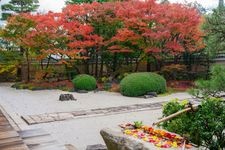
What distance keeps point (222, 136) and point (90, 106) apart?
6.39 metres

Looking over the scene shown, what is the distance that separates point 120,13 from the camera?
50.8 feet

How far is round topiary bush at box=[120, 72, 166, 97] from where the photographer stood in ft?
43.4

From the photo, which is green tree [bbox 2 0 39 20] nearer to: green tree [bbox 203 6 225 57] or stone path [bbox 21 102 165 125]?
stone path [bbox 21 102 165 125]

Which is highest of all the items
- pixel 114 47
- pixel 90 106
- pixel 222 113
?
pixel 114 47

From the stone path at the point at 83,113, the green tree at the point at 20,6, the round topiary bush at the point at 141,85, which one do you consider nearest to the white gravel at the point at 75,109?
the stone path at the point at 83,113

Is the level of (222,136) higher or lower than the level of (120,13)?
lower

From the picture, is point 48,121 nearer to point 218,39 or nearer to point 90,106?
point 90,106

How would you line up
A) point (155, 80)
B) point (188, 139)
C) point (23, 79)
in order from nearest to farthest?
point (188, 139)
point (155, 80)
point (23, 79)

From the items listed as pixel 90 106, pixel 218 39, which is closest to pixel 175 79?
pixel 90 106

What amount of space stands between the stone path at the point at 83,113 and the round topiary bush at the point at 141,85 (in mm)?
2399

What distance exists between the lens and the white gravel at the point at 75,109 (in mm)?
6926

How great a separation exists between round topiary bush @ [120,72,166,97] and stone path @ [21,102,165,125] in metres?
2.40

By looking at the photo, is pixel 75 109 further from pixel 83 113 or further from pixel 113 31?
pixel 113 31

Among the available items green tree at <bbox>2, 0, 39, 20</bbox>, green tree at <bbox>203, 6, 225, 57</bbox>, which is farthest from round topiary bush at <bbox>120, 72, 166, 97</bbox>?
green tree at <bbox>2, 0, 39, 20</bbox>
